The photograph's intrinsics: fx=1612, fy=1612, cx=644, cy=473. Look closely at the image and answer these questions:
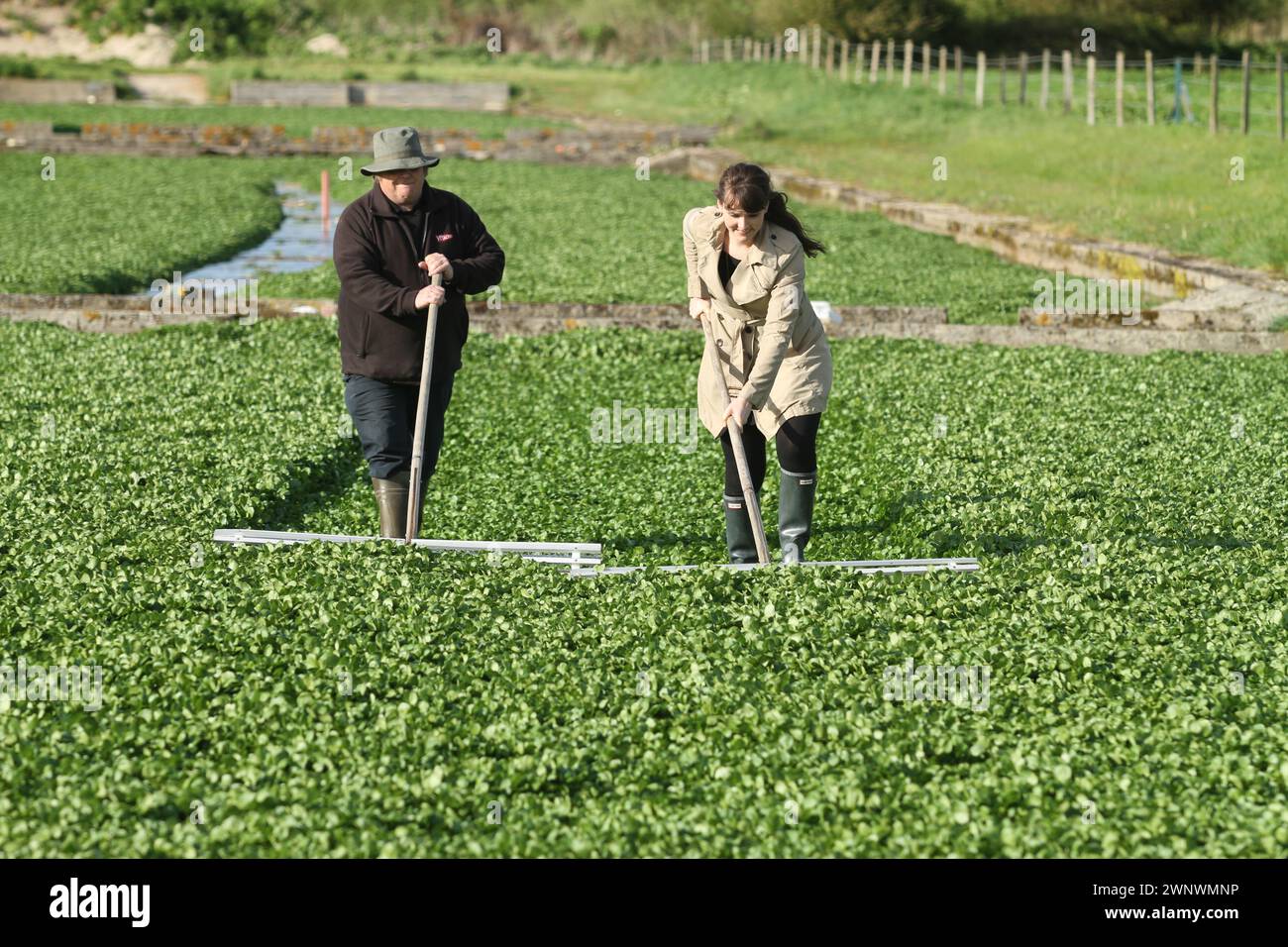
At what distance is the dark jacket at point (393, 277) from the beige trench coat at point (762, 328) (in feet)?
3.74

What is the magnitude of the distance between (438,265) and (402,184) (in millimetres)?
465

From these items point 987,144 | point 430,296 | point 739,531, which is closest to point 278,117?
point 987,144

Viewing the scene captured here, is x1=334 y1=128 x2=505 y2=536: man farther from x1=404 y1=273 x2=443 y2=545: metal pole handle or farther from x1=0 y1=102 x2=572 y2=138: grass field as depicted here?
x1=0 y1=102 x2=572 y2=138: grass field

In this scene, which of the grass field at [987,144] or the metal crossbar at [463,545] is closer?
the metal crossbar at [463,545]

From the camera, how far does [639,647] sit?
677 centimetres

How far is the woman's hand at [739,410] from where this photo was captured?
7.69 meters

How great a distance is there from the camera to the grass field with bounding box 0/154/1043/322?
1778 cm

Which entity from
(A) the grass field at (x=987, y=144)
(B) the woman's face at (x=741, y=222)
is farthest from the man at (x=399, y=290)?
(A) the grass field at (x=987, y=144)

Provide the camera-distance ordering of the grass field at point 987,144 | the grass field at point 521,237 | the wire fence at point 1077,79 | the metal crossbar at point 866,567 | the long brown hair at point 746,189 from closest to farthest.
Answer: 1. the long brown hair at point 746,189
2. the metal crossbar at point 866,567
3. the grass field at point 521,237
4. the grass field at point 987,144
5. the wire fence at point 1077,79

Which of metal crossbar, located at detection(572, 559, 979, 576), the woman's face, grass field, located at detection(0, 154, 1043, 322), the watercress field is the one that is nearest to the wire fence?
grass field, located at detection(0, 154, 1043, 322)

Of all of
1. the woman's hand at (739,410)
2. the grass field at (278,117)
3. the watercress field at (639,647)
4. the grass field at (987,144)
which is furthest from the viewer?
the grass field at (278,117)

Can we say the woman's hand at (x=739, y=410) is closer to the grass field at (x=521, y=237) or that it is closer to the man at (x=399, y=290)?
the man at (x=399, y=290)
